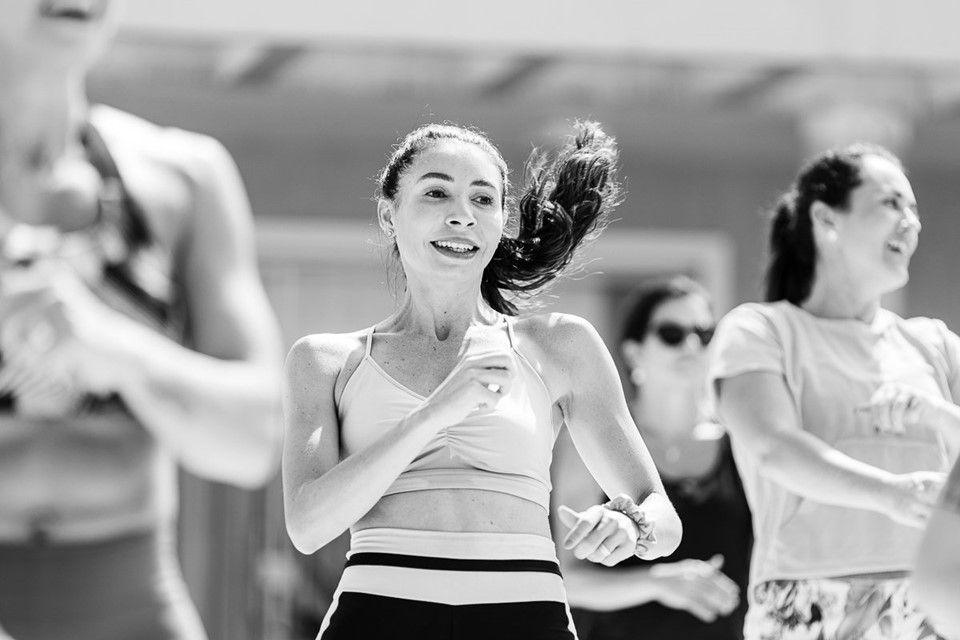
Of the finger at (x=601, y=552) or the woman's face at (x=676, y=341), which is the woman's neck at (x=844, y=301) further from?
the finger at (x=601, y=552)

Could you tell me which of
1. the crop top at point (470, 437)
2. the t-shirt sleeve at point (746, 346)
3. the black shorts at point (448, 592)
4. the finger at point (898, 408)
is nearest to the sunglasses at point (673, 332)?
the t-shirt sleeve at point (746, 346)

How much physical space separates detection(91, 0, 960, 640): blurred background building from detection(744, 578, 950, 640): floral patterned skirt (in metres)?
5.10

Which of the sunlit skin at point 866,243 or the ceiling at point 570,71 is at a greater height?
the ceiling at point 570,71

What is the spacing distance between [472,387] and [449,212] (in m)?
0.33

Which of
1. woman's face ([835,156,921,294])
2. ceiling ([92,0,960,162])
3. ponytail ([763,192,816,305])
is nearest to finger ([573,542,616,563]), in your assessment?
woman's face ([835,156,921,294])

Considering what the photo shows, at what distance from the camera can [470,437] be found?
2.48 m

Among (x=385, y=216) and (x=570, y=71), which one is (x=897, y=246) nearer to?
(x=385, y=216)

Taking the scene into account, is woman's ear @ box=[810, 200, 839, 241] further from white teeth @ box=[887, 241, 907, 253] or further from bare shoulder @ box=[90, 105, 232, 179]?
bare shoulder @ box=[90, 105, 232, 179]

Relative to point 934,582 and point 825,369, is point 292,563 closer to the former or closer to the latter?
point 825,369

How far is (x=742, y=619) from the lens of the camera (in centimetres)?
445

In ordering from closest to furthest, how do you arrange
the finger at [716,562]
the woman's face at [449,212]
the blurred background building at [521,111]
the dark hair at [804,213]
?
the woman's face at [449,212], the dark hair at [804,213], the finger at [716,562], the blurred background building at [521,111]

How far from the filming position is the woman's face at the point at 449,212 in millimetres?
2533

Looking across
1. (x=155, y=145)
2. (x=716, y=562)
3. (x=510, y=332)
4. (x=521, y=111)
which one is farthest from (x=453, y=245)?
(x=521, y=111)

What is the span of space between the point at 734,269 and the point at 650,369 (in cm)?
693
